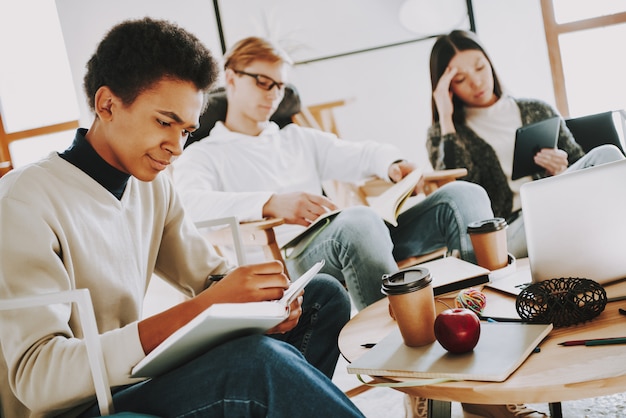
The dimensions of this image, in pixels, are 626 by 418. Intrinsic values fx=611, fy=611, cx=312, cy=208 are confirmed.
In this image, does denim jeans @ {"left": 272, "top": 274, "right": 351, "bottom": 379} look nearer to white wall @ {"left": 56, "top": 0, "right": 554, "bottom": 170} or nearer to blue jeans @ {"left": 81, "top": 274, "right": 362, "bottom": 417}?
blue jeans @ {"left": 81, "top": 274, "right": 362, "bottom": 417}

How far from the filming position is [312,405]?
0.87 meters

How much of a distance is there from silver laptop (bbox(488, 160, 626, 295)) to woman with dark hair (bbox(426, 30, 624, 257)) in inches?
48.9

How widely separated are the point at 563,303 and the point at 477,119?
1639 millimetres

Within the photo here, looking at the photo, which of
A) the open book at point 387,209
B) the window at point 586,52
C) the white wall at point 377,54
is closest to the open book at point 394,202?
the open book at point 387,209

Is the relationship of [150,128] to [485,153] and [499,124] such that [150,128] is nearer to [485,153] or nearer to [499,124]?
[485,153]

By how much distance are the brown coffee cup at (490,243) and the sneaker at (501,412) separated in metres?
0.34

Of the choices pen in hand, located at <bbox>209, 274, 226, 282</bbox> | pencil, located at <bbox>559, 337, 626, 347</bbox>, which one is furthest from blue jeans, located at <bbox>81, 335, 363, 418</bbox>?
pen in hand, located at <bbox>209, 274, 226, 282</bbox>

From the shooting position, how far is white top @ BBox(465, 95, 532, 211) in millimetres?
2422

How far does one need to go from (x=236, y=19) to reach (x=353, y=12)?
665mm

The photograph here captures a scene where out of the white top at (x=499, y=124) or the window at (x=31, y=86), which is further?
the window at (x=31, y=86)

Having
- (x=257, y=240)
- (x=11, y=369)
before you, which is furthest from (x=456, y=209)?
(x=11, y=369)

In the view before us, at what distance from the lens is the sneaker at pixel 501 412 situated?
1401 millimetres

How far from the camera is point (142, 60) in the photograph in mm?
1153

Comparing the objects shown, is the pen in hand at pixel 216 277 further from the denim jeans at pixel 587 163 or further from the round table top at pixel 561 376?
the denim jeans at pixel 587 163
